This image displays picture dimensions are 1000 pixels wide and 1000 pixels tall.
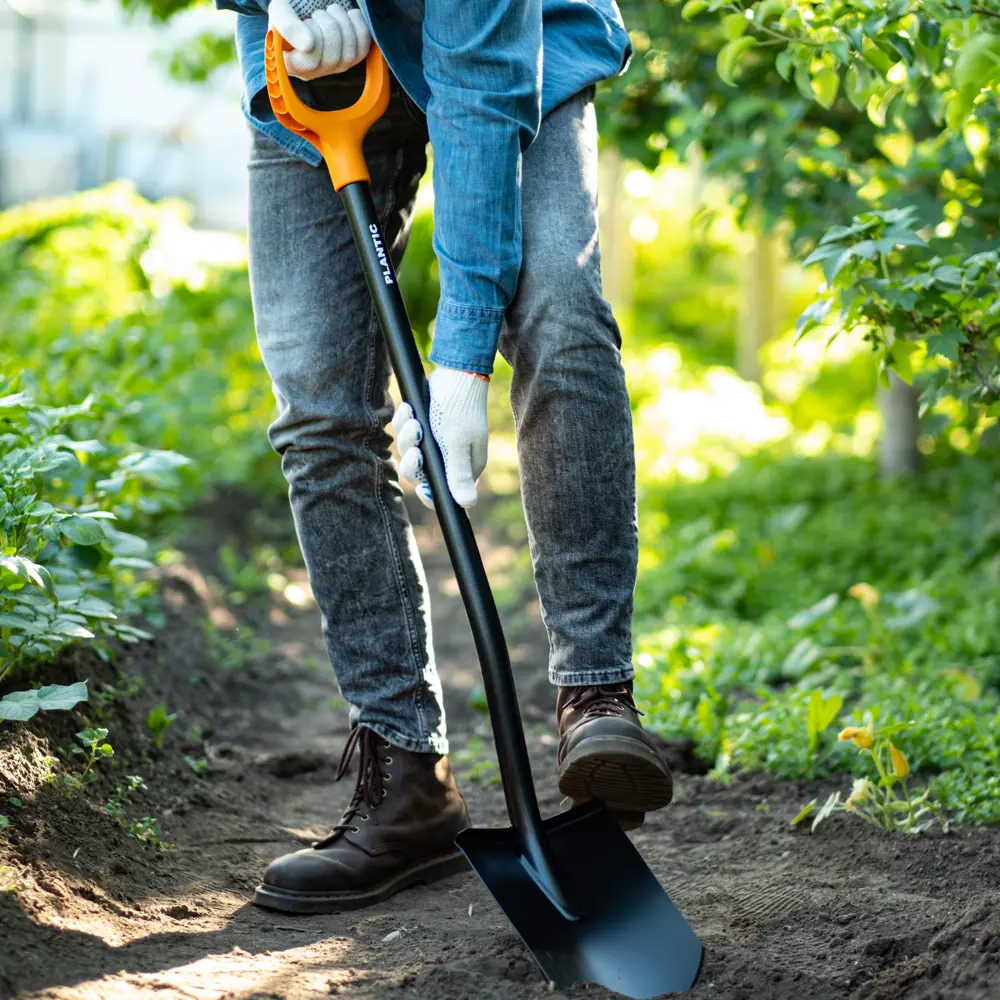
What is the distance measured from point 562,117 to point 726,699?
1561 millimetres

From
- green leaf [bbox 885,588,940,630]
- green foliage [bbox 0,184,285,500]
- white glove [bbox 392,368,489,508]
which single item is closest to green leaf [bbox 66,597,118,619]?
white glove [bbox 392,368,489,508]

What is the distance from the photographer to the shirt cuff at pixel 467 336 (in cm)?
184

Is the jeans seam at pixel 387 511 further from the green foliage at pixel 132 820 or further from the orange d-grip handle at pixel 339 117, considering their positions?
the green foliage at pixel 132 820

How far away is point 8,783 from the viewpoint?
1.93 metres

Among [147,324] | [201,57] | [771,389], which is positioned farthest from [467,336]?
[771,389]

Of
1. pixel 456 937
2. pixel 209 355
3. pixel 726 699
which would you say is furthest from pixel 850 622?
pixel 209 355

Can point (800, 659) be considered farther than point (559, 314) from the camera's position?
Yes

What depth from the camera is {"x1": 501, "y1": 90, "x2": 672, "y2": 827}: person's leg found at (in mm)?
1881

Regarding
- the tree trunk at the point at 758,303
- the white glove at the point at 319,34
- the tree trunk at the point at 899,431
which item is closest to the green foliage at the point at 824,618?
the tree trunk at the point at 899,431

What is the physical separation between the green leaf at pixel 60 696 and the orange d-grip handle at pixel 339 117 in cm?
88

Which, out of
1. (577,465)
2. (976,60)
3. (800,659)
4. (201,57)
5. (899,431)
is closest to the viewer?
(976,60)

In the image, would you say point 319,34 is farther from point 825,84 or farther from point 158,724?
point 158,724

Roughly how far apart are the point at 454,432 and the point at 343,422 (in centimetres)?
26

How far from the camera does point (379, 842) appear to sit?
2.10 metres
